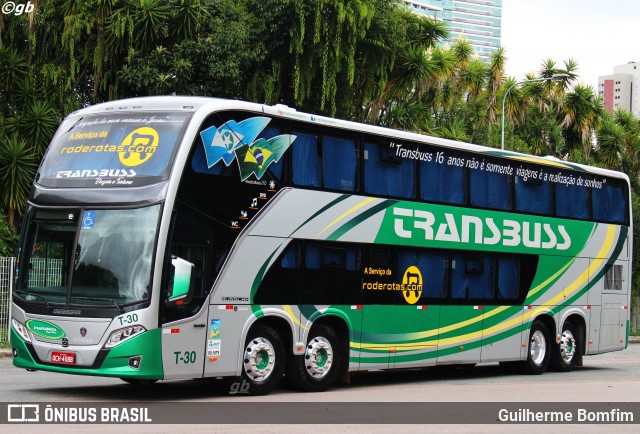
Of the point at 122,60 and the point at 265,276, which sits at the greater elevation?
the point at 122,60

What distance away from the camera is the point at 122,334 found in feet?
43.3

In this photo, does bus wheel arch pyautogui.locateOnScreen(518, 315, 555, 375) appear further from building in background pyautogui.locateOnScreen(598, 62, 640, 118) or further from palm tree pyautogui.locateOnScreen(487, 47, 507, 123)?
building in background pyautogui.locateOnScreen(598, 62, 640, 118)

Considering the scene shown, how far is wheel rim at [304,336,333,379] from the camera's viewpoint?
15.9m

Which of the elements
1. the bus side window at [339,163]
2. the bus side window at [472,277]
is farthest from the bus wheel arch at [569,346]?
the bus side window at [339,163]

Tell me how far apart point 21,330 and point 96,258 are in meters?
1.56

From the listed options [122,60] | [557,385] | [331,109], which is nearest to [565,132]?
[331,109]

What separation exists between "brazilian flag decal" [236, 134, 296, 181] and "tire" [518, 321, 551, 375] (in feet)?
26.7

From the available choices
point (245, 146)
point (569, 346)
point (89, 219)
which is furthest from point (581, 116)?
point (89, 219)

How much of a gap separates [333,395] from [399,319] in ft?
8.08

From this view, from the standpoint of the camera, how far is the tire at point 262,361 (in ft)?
48.8

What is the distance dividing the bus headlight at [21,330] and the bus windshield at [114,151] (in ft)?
6.29

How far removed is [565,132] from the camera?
168 ft

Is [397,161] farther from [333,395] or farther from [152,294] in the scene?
[152,294]

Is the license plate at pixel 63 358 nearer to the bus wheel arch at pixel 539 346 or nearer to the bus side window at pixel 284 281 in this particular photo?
the bus side window at pixel 284 281
